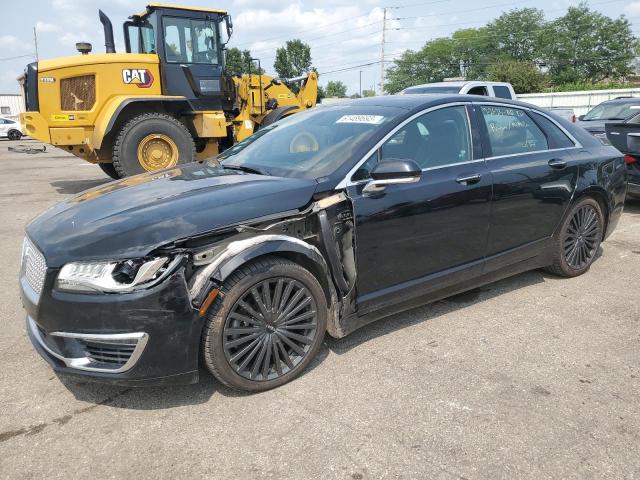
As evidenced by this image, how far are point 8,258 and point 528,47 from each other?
7609cm

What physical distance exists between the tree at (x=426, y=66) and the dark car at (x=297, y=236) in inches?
3103

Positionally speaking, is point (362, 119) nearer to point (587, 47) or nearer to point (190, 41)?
point (190, 41)

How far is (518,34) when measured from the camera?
7062 cm

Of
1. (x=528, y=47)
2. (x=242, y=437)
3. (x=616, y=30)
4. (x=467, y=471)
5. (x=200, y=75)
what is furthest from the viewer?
(x=528, y=47)

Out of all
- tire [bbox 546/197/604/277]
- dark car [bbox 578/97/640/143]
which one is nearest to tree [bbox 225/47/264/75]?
dark car [bbox 578/97/640/143]

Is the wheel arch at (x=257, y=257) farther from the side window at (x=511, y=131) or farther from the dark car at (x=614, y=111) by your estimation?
the dark car at (x=614, y=111)

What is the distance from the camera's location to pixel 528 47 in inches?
2726

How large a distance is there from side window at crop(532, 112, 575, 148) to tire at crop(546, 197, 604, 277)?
519 millimetres

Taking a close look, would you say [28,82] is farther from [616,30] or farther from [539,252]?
[616,30]

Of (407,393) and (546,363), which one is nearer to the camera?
(407,393)

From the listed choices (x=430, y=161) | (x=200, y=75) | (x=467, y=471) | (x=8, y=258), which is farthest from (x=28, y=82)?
(x=467, y=471)

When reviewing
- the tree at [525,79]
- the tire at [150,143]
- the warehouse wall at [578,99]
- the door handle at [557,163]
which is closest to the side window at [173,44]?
the tire at [150,143]

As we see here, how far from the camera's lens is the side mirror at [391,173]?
305 cm

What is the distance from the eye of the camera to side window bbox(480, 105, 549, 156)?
386 cm
